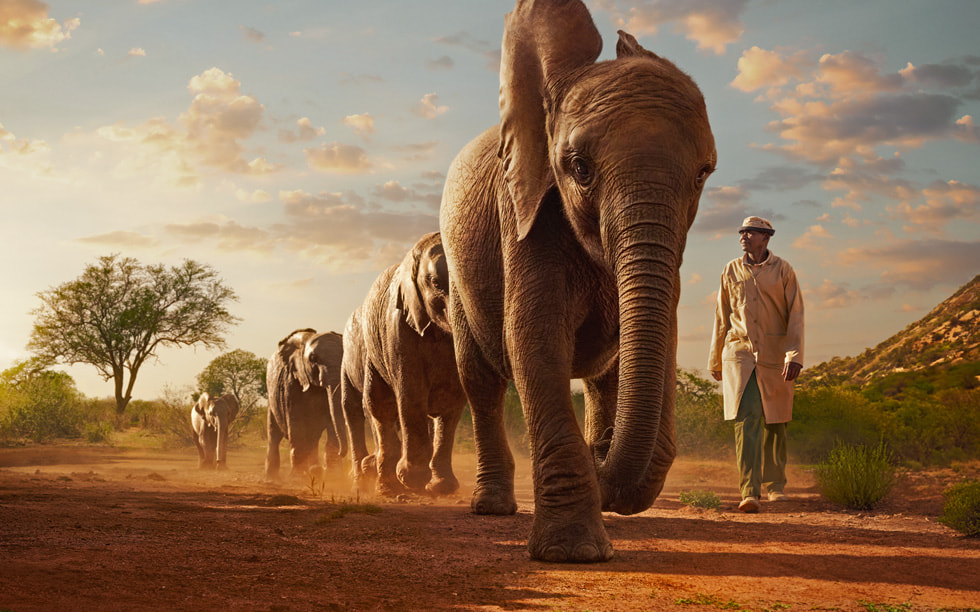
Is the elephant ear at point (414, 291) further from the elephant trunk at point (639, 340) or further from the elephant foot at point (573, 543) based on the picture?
the elephant trunk at point (639, 340)

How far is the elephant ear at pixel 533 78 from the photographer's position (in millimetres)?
5180

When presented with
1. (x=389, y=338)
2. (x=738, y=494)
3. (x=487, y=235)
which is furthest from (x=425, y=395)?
(x=738, y=494)

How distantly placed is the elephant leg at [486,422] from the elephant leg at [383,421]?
3560mm

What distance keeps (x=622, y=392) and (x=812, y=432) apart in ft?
42.3

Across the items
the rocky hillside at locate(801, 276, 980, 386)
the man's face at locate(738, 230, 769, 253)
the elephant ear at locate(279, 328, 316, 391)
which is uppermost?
the rocky hillside at locate(801, 276, 980, 386)

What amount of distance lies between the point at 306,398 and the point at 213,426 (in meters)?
5.28

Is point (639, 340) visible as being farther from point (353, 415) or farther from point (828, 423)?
point (828, 423)

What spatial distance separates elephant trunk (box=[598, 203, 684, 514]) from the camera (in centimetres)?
444

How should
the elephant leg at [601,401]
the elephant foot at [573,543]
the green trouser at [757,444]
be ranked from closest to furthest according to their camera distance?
the elephant foot at [573,543] < the elephant leg at [601,401] < the green trouser at [757,444]

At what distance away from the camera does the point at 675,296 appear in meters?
5.20

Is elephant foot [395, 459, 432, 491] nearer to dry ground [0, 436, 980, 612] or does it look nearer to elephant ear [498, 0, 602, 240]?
dry ground [0, 436, 980, 612]

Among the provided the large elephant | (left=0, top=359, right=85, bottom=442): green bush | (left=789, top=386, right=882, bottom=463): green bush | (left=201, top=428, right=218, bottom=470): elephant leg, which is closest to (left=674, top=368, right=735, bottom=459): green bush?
(left=789, top=386, right=882, bottom=463): green bush

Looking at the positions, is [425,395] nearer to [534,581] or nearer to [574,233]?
[574,233]

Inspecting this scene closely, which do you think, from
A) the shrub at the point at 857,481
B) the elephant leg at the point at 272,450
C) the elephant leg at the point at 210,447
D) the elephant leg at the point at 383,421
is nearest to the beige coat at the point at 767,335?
the shrub at the point at 857,481
